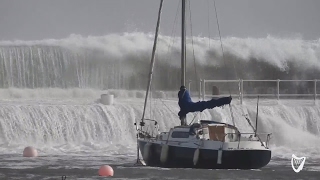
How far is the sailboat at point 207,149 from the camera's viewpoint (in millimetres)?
28766

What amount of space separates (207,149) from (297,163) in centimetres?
425

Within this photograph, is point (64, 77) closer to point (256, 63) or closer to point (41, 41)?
point (41, 41)

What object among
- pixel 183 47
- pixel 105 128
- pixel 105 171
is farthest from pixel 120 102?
pixel 105 171

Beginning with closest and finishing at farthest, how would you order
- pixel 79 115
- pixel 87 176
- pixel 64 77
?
pixel 87 176, pixel 79 115, pixel 64 77

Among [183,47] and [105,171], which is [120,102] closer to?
[183,47]

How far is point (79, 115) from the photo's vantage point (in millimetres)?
39125

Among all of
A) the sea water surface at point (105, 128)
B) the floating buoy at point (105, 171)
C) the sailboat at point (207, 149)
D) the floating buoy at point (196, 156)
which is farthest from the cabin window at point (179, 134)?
the floating buoy at point (105, 171)

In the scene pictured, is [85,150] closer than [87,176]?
No

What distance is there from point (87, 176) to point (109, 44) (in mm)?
30492

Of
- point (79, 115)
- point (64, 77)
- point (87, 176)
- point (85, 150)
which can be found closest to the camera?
point (87, 176)

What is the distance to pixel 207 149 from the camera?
2891 cm

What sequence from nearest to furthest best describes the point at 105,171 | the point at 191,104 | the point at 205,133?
the point at 105,171 < the point at 205,133 < the point at 191,104

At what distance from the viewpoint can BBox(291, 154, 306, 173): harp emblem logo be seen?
30125 mm

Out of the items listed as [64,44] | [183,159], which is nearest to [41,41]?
[64,44]
